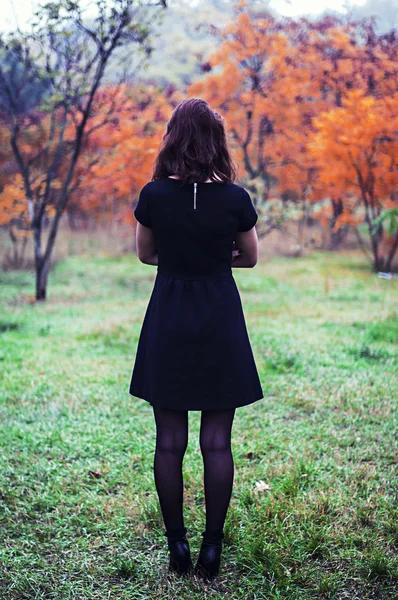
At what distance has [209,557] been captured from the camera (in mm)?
2059

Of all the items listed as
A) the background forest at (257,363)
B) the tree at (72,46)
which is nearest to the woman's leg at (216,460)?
the background forest at (257,363)

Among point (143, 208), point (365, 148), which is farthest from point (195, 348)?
point (365, 148)

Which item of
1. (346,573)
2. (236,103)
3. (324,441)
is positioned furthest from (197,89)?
(346,573)

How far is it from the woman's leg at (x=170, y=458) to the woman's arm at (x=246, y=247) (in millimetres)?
613

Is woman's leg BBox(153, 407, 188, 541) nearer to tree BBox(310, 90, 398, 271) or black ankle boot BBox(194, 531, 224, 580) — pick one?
black ankle boot BBox(194, 531, 224, 580)

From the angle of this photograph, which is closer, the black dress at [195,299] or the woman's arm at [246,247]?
the black dress at [195,299]

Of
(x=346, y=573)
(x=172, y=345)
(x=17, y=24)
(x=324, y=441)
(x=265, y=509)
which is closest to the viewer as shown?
(x=172, y=345)

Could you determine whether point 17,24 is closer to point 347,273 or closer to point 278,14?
point 347,273

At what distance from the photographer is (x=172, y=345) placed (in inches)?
77.4

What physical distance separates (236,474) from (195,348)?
1283mm

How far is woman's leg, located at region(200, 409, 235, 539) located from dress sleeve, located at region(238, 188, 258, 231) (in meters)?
0.67

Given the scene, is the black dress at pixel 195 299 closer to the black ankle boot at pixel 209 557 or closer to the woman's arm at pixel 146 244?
the woman's arm at pixel 146 244

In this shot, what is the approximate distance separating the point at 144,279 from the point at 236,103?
724 cm

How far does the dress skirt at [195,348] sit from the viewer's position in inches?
77.0
